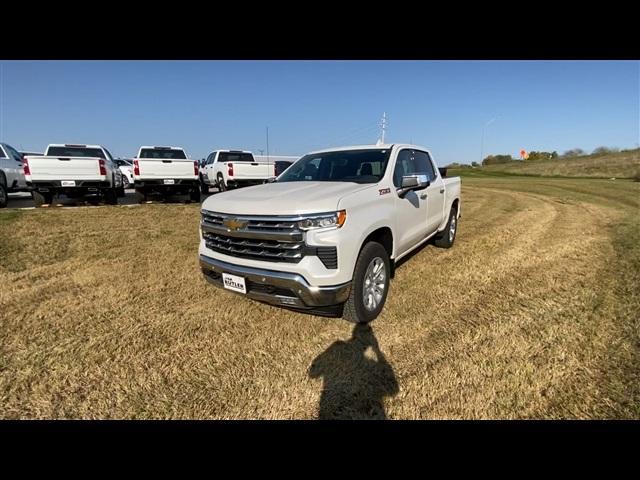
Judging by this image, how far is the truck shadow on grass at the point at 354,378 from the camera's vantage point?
2113mm

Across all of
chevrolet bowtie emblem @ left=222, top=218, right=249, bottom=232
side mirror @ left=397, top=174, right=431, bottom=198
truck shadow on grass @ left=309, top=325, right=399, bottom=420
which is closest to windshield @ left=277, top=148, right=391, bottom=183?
side mirror @ left=397, top=174, right=431, bottom=198

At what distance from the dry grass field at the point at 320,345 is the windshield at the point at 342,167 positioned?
1478 mm

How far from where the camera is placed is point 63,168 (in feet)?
28.8

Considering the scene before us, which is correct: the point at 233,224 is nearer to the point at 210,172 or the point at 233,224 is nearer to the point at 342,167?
the point at 342,167

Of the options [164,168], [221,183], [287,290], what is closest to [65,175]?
[164,168]

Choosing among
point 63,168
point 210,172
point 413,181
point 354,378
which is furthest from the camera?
point 210,172

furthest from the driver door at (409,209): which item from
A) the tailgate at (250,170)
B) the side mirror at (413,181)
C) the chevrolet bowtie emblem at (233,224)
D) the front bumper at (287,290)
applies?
the tailgate at (250,170)

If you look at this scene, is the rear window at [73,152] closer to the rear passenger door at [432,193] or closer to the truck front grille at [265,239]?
the truck front grille at [265,239]

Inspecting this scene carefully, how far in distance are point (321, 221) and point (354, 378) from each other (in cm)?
124
